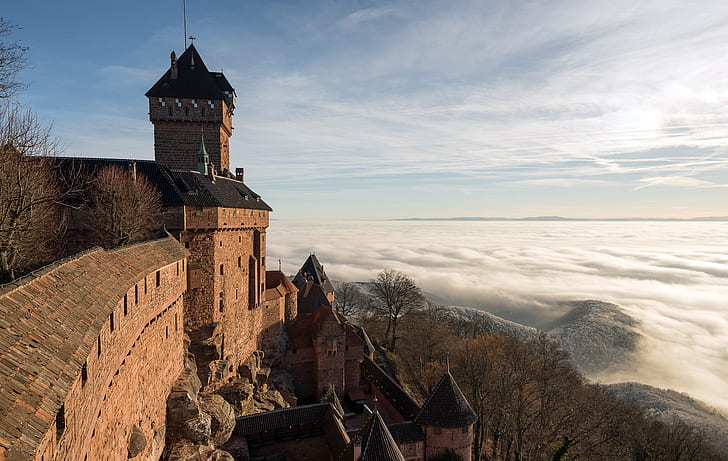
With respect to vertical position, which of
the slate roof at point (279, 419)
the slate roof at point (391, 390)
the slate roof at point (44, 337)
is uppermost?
the slate roof at point (44, 337)

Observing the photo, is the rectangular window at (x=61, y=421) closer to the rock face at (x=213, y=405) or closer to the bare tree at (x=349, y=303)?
the rock face at (x=213, y=405)

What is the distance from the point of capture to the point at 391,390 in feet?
94.5

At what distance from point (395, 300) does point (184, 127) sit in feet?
110

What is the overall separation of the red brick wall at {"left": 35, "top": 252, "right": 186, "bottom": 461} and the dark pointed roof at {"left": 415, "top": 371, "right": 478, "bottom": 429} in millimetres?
13948

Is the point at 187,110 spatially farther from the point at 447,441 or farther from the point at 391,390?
the point at 447,441

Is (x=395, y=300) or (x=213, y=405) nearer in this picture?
(x=213, y=405)

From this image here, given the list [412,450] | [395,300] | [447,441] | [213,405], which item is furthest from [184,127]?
[395,300]

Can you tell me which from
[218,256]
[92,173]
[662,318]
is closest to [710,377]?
[662,318]

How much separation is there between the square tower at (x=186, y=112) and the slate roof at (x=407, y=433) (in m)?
21.8

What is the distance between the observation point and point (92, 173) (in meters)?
17.4

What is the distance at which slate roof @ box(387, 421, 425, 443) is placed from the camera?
20.9 meters

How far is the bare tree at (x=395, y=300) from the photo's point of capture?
1921 inches

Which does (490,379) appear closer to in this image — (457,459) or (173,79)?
(457,459)

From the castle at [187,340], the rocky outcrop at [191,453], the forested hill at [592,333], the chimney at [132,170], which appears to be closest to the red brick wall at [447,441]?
the castle at [187,340]
